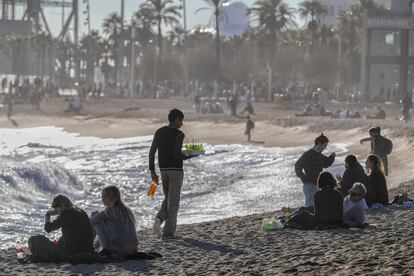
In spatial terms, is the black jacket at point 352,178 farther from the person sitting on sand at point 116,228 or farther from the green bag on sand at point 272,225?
the person sitting on sand at point 116,228

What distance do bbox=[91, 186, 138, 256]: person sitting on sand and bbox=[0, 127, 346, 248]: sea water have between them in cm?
573

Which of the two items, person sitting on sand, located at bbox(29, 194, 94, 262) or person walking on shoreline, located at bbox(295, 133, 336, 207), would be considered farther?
person walking on shoreline, located at bbox(295, 133, 336, 207)

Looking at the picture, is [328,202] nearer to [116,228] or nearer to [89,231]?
[116,228]

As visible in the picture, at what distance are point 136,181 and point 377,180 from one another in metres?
15.5

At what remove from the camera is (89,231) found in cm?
1205

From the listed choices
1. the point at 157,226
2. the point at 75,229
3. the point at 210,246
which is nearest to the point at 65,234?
the point at 75,229

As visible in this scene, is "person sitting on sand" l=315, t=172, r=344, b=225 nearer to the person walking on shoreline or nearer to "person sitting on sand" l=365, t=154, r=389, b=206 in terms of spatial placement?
the person walking on shoreline

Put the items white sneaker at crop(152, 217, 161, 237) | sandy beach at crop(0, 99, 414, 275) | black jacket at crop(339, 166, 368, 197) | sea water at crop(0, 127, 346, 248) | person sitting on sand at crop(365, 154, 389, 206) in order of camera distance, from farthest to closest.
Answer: sea water at crop(0, 127, 346, 248)
person sitting on sand at crop(365, 154, 389, 206)
black jacket at crop(339, 166, 368, 197)
white sneaker at crop(152, 217, 161, 237)
sandy beach at crop(0, 99, 414, 275)

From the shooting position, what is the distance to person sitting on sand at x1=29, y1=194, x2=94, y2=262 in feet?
39.2

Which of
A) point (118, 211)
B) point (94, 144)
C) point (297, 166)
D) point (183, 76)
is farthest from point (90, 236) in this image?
point (183, 76)

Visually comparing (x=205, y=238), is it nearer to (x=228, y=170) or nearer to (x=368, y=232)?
(x=368, y=232)

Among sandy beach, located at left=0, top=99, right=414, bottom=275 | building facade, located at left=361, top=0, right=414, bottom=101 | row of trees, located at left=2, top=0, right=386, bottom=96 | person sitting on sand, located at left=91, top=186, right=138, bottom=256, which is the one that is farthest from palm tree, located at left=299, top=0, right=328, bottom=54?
person sitting on sand, located at left=91, top=186, right=138, bottom=256

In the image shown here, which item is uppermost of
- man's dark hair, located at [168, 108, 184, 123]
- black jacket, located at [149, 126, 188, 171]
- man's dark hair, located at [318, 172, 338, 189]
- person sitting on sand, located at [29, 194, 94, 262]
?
man's dark hair, located at [168, 108, 184, 123]

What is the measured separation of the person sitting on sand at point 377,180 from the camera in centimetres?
1612
